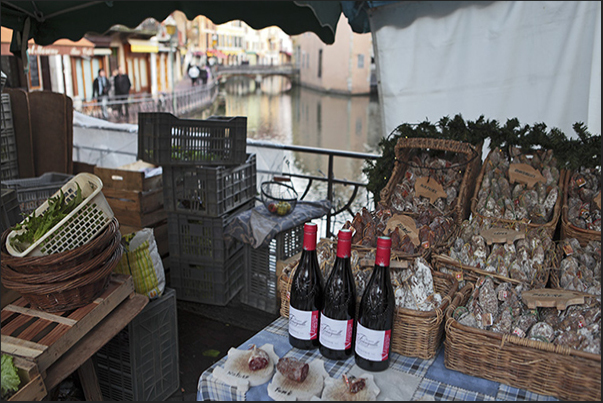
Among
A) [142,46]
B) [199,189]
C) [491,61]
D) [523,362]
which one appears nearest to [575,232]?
[523,362]

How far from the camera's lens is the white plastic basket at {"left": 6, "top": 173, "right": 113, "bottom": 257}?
6.15ft

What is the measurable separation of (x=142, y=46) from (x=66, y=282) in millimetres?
22079

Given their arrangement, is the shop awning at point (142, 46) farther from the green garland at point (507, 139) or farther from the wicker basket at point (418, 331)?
the wicker basket at point (418, 331)

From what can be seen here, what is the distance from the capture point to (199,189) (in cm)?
370

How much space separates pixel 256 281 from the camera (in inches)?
152

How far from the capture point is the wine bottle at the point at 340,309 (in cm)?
151

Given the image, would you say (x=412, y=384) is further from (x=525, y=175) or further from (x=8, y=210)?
(x=8, y=210)

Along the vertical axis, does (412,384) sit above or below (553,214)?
below

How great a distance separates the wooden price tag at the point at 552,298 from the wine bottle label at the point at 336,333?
581mm

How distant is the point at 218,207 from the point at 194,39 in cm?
3450

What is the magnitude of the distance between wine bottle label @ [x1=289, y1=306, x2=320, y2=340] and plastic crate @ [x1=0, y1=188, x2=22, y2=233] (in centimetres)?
189

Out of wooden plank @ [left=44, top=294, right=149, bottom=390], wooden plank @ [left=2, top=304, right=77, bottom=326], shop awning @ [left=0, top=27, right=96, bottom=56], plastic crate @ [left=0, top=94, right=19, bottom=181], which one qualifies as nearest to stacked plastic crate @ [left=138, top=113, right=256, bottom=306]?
wooden plank @ [left=44, top=294, right=149, bottom=390]

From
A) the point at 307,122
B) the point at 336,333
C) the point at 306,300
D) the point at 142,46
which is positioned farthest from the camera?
the point at 307,122

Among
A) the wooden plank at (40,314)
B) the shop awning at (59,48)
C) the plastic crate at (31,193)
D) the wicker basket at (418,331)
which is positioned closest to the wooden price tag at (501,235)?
the wicker basket at (418,331)
